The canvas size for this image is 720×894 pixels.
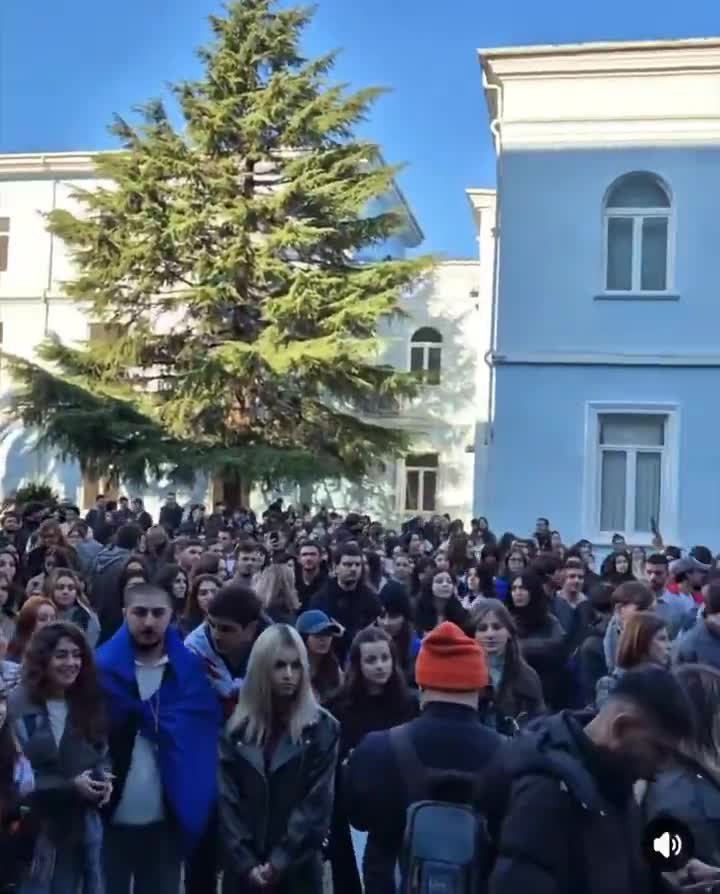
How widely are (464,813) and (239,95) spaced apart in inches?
976

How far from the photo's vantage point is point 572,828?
9.05 ft

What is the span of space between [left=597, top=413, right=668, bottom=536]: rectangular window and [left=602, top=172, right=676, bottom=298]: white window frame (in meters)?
2.14

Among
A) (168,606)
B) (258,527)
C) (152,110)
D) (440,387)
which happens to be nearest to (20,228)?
(152,110)

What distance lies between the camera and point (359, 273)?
26.0 meters

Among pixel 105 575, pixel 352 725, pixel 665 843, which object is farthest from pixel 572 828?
pixel 105 575

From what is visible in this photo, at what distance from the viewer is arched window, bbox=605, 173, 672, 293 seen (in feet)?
66.7

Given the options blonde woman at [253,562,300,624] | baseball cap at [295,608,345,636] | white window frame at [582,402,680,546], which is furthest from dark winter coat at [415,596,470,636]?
white window frame at [582,402,680,546]

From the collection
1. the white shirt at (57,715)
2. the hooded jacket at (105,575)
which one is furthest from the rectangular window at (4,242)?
the white shirt at (57,715)

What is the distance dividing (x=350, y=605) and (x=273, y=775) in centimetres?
391

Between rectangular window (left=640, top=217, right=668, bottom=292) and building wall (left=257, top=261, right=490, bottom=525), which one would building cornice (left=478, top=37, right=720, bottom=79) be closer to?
rectangular window (left=640, top=217, right=668, bottom=292)

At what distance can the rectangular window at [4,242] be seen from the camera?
36281 millimetres

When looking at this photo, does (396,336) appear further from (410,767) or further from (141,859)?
(410,767)

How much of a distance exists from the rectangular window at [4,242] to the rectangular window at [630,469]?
22.6m

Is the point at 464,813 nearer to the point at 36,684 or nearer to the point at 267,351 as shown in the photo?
the point at 36,684
